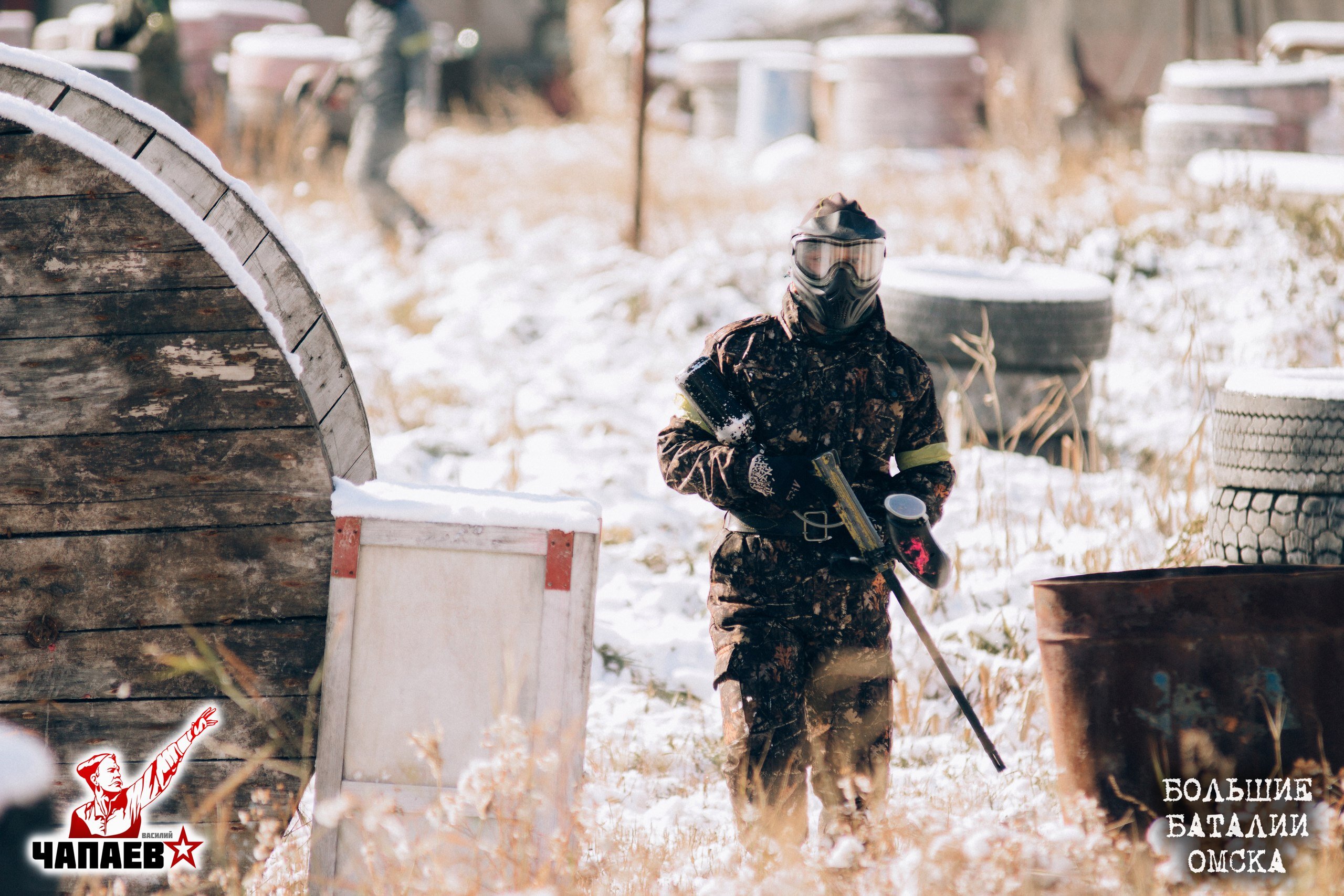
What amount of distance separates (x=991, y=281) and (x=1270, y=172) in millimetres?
3906

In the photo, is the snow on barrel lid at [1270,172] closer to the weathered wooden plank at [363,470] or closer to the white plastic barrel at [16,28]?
the weathered wooden plank at [363,470]

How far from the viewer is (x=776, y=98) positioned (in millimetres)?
14125

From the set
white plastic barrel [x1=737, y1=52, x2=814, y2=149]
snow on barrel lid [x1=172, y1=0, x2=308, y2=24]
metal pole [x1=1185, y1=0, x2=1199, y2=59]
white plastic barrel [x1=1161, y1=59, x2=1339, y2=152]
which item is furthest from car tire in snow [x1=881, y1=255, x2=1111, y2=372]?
snow on barrel lid [x1=172, y1=0, x2=308, y2=24]

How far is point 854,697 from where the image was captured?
3039 mm

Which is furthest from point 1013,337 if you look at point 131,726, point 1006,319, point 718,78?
point 718,78

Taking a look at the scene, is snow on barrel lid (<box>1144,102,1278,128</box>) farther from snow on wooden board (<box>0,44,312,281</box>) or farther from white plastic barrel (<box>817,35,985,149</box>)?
snow on wooden board (<box>0,44,312,281</box>)

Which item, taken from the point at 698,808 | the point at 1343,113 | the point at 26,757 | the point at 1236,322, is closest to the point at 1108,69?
the point at 1343,113

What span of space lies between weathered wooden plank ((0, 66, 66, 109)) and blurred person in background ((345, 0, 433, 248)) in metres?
6.23

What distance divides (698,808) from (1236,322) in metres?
5.17

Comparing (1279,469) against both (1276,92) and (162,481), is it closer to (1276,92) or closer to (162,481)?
(162,481)

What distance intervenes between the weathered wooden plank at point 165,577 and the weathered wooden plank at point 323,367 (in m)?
0.30

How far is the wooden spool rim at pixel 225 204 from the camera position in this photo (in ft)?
9.11

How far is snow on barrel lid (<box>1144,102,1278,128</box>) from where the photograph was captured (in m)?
9.55

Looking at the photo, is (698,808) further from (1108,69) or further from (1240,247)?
(1108,69)
